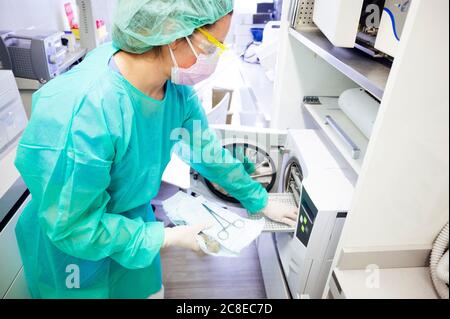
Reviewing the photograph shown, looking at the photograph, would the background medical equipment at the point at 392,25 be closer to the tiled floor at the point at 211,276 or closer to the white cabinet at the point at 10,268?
the tiled floor at the point at 211,276

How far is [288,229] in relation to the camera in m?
1.24

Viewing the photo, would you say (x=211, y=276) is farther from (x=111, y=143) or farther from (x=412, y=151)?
(x=412, y=151)

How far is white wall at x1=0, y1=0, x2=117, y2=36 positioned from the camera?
2.12 meters

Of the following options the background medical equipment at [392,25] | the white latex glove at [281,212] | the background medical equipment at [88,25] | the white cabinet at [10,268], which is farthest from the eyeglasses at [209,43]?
the background medical equipment at [88,25]

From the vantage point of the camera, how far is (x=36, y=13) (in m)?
2.56

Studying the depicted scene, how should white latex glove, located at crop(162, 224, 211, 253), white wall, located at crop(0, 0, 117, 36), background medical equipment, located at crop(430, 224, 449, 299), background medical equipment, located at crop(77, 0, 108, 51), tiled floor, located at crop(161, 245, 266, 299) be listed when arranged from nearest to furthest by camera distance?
background medical equipment, located at crop(430, 224, 449, 299)
white latex glove, located at crop(162, 224, 211, 253)
tiled floor, located at crop(161, 245, 266, 299)
white wall, located at crop(0, 0, 117, 36)
background medical equipment, located at crop(77, 0, 108, 51)

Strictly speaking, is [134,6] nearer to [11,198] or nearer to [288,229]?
[288,229]

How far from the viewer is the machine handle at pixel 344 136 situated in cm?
103

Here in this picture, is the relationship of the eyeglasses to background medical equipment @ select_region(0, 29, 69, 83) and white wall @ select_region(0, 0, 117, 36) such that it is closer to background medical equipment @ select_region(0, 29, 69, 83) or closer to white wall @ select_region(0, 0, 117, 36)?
white wall @ select_region(0, 0, 117, 36)

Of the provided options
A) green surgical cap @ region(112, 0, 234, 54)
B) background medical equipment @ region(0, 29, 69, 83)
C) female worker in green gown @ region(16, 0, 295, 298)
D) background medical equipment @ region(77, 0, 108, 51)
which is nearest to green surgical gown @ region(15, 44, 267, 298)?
female worker in green gown @ region(16, 0, 295, 298)

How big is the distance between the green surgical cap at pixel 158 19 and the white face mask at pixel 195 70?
0.06m

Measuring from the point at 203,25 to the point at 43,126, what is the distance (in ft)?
1.71

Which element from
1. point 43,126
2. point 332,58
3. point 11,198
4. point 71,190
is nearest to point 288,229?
point 332,58

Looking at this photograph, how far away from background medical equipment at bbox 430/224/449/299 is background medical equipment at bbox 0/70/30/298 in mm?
1695
